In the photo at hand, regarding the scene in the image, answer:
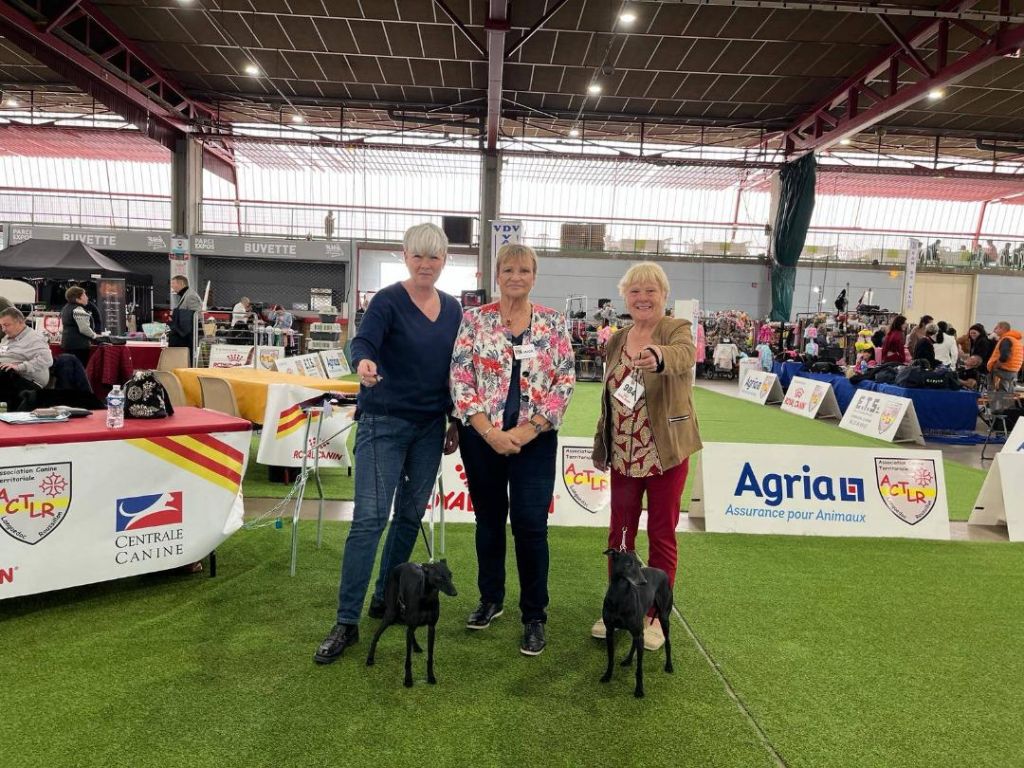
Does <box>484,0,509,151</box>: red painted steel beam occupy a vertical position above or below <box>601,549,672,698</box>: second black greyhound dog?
above

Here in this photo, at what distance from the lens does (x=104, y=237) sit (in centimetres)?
1727

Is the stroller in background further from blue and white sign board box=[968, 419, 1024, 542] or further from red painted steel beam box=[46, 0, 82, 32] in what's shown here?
red painted steel beam box=[46, 0, 82, 32]

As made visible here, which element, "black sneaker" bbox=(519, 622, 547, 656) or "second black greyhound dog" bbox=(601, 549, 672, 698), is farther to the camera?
"black sneaker" bbox=(519, 622, 547, 656)

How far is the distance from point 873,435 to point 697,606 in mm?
7004

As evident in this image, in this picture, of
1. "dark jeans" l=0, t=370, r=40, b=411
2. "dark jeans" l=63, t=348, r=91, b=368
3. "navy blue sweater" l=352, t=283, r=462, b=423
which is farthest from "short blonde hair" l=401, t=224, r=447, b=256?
"dark jeans" l=63, t=348, r=91, b=368

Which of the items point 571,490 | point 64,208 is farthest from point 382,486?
point 64,208

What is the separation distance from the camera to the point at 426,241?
7.92ft

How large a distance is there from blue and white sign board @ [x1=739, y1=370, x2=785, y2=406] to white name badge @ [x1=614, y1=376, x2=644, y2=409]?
1092 cm

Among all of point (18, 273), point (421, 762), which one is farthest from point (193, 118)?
point (421, 762)

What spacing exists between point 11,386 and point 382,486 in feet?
14.1

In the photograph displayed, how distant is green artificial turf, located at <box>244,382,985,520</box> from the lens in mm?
5213

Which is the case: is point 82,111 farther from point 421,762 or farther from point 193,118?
point 421,762

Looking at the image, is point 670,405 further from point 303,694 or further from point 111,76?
point 111,76

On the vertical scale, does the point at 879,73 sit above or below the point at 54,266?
above
